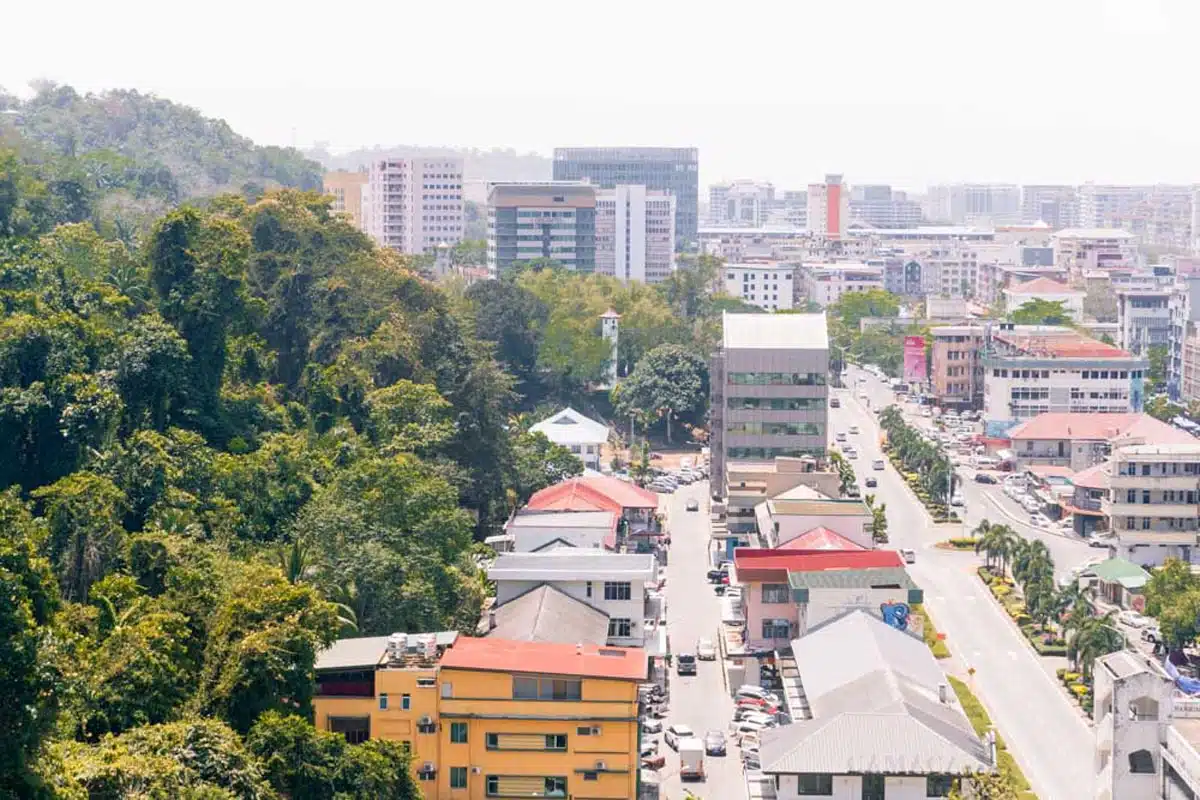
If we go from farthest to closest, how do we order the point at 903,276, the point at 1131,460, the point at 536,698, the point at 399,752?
1. the point at 903,276
2. the point at 1131,460
3. the point at 536,698
4. the point at 399,752

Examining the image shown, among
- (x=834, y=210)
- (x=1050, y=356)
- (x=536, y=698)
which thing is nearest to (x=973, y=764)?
(x=536, y=698)

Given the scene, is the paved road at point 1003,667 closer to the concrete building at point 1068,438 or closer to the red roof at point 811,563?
the red roof at point 811,563

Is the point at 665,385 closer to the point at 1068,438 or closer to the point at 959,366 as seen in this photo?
the point at 1068,438

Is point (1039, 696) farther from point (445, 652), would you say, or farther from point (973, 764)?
point (445, 652)

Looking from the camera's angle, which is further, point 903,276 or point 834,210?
point 834,210

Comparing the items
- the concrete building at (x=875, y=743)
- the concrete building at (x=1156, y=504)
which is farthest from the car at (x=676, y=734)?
the concrete building at (x=1156, y=504)

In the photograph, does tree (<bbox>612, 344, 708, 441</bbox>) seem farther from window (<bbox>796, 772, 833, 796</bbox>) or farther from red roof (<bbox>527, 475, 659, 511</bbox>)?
window (<bbox>796, 772, 833, 796</bbox>)
